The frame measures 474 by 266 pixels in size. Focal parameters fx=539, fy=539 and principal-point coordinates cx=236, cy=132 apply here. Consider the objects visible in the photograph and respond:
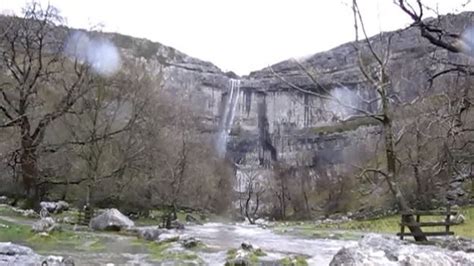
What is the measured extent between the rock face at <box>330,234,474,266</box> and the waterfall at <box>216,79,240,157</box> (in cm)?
10912

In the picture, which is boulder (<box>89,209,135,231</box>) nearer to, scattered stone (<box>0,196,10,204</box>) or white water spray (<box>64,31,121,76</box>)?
white water spray (<box>64,31,121,76</box>)

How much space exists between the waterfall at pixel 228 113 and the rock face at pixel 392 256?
109125mm

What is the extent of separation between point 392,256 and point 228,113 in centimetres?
12441

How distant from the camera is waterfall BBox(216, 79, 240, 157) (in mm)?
122000

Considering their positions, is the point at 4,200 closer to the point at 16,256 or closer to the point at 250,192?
the point at 16,256

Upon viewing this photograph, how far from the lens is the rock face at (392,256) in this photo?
8.91 meters

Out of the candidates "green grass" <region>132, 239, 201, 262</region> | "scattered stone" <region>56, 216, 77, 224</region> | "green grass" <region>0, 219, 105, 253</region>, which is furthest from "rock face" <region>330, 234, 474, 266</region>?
"scattered stone" <region>56, 216, 77, 224</region>

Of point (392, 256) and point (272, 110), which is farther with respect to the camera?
point (272, 110)

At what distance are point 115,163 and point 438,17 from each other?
32.6 metres

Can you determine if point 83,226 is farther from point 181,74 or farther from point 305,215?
point 181,74

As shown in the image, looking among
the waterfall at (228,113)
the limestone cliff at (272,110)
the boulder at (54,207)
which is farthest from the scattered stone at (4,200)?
the waterfall at (228,113)

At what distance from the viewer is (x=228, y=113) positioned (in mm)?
133375

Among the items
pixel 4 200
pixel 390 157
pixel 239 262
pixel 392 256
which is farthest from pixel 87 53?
pixel 392 256

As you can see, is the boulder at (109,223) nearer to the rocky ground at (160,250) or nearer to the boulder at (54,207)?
the rocky ground at (160,250)
